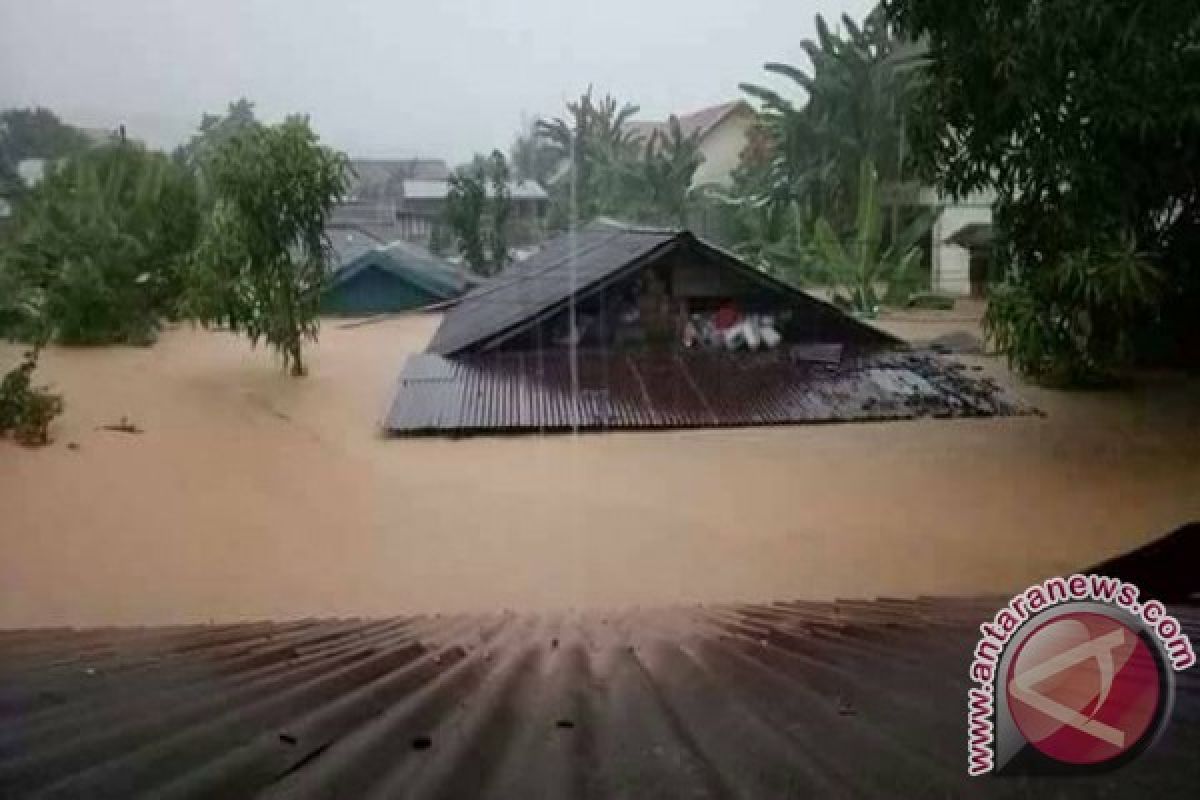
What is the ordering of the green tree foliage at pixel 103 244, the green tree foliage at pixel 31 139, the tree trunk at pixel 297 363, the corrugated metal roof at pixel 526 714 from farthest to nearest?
1. the tree trunk at pixel 297 363
2. the green tree foliage at pixel 103 244
3. the green tree foliage at pixel 31 139
4. the corrugated metal roof at pixel 526 714

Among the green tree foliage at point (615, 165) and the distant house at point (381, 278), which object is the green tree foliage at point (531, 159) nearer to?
the green tree foliage at point (615, 165)

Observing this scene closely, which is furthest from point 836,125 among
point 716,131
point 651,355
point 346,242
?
point 346,242

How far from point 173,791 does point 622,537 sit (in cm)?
79

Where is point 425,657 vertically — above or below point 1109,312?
below

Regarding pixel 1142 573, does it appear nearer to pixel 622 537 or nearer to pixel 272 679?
pixel 622 537

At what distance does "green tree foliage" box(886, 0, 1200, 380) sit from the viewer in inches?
60.5

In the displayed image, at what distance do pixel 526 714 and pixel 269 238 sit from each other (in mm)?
969

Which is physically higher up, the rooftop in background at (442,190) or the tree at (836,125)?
the tree at (836,125)

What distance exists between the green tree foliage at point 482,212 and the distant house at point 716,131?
0.22 metres

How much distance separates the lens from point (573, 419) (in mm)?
1676

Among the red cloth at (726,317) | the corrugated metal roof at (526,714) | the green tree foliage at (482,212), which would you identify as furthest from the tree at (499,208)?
the corrugated metal roof at (526,714)

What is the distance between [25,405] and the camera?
1622mm

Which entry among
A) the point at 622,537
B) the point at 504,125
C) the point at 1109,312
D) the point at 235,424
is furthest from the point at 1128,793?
the point at 235,424

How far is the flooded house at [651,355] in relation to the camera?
5.54ft
